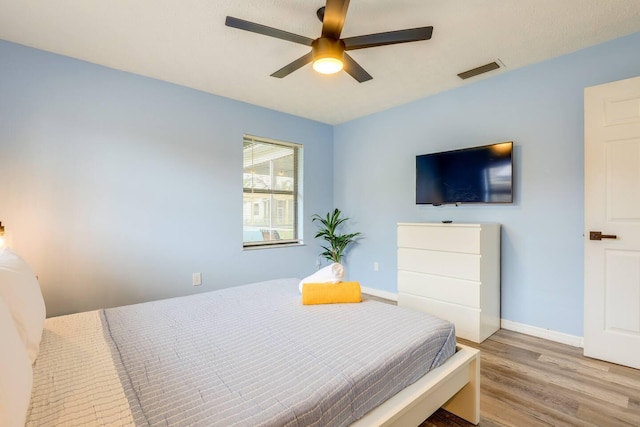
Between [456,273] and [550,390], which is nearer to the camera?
[550,390]

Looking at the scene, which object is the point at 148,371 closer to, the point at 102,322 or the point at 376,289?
the point at 102,322

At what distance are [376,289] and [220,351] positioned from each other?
9.42ft

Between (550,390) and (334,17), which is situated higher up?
(334,17)

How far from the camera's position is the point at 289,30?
2082 millimetres

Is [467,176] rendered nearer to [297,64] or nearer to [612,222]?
[612,222]

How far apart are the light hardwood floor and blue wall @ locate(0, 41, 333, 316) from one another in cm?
250

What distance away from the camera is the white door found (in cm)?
204

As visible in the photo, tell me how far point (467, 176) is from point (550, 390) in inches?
70.7

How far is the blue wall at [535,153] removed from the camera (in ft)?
7.79

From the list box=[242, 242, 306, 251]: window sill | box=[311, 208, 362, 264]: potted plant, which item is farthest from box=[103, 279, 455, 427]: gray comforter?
box=[311, 208, 362, 264]: potted plant

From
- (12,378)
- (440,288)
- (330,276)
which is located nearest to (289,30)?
(330,276)

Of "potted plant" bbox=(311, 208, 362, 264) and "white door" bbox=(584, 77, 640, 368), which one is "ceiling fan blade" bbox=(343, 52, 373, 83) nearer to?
"white door" bbox=(584, 77, 640, 368)

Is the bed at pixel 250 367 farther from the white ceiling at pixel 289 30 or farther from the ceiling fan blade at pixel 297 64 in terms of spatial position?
the white ceiling at pixel 289 30

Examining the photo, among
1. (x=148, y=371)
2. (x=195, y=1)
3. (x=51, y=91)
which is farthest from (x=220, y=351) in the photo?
(x=51, y=91)
